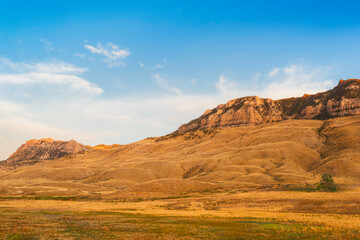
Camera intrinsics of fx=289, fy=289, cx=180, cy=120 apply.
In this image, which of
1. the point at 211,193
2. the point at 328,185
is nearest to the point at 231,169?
the point at 211,193

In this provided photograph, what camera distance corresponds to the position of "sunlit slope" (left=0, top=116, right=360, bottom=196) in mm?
90125

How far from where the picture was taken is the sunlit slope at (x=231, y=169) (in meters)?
90.1

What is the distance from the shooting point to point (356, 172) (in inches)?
3509

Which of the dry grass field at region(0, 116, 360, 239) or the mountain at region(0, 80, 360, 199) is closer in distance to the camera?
the dry grass field at region(0, 116, 360, 239)

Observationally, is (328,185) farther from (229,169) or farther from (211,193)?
(229,169)

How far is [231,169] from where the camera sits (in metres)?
114

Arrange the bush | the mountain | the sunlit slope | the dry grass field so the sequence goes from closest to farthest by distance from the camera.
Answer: the dry grass field, the bush, the mountain, the sunlit slope

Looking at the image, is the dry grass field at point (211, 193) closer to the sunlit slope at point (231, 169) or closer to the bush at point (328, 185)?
the sunlit slope at point (231, 169)

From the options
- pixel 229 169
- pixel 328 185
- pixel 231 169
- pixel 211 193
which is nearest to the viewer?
pixel 328 185

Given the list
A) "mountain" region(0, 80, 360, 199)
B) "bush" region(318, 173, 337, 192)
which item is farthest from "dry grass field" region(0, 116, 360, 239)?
"bush" region(318, 173, 337, 192)

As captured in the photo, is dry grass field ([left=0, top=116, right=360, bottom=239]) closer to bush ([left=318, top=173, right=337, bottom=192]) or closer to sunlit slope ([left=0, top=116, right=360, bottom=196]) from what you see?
sunlit slope ([left=0, top=116, right=360, bottom=196])

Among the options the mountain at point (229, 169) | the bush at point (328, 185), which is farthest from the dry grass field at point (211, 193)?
the bush at point (328, 185)

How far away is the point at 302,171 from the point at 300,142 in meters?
40.5

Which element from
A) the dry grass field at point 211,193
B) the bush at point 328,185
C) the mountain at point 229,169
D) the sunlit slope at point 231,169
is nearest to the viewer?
the dry grass field at point 211,193
